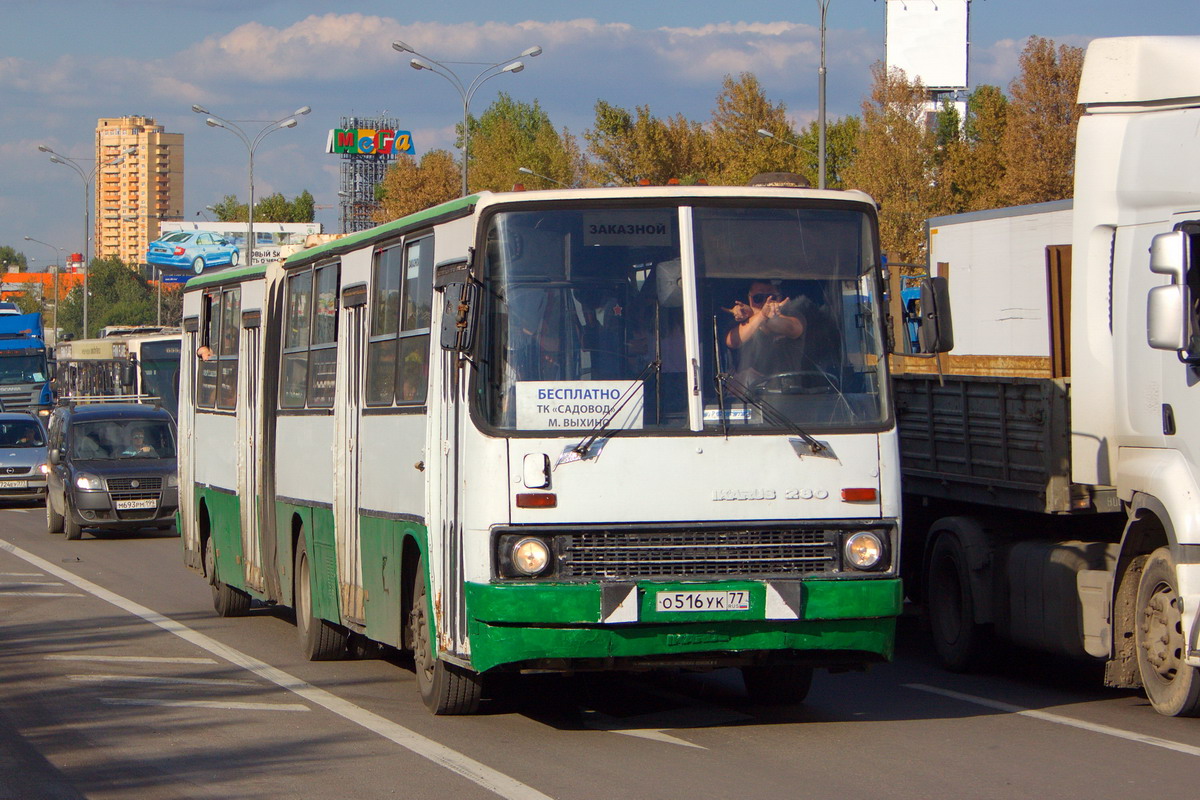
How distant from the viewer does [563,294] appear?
8.59 metres

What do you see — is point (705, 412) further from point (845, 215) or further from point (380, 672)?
point (380, 672)

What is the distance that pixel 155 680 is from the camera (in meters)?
11.4

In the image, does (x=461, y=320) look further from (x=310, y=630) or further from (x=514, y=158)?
(x=514, y=158)

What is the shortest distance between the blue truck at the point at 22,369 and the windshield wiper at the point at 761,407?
43.7m

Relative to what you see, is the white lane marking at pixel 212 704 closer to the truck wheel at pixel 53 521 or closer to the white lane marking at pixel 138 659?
the white lane marking at pixel 138 659

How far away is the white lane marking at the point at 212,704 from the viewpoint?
10.1 m

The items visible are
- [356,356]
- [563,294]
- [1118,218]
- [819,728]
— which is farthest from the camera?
[356,356]

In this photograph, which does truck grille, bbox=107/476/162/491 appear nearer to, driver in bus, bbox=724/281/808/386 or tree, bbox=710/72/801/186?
driver in bus, bbox=724/281/808/386

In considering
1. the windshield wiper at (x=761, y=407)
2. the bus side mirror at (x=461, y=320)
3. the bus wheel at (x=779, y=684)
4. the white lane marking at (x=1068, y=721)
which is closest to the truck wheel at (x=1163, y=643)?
the white lane marking at (x=1068, y=721)

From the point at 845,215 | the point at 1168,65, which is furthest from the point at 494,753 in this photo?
the point at 1168,65

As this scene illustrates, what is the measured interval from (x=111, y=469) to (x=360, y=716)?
1622 cm

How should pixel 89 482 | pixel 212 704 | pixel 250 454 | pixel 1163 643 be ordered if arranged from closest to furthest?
pixel 1163 643, pixel 212 704, pixel 250 454, pixel 89 482

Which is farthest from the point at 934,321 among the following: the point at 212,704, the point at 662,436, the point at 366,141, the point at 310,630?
the point at 366,141

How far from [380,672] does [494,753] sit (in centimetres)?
343
